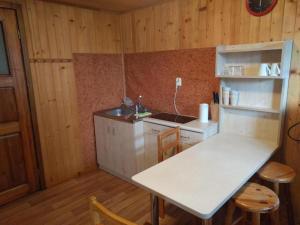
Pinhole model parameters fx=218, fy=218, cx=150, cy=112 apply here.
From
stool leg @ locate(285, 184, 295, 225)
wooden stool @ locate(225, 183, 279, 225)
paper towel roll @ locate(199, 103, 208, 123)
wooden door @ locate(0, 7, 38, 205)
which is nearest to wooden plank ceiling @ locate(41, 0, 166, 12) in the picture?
wooden door @ locate(0, 7, 38, 205)

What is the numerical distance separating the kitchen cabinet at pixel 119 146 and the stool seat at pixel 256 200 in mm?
1419

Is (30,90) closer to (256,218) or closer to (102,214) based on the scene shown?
(102,214)

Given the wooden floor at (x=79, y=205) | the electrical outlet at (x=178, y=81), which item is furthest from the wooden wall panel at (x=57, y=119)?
the electrical outlet at (x=178, y=81)

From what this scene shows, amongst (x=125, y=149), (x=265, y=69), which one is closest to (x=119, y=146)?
(x=125, y=149)

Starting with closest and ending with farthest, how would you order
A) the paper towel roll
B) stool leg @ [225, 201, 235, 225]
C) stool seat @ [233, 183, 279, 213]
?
stool seat @ [233, 183, 279, 213] < stool leg @ [225, 201, 235, 225] < the paper towel roll

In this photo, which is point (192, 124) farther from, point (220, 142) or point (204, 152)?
point (204, 152)

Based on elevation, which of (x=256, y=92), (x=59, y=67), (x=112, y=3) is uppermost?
(x=112, y=3)

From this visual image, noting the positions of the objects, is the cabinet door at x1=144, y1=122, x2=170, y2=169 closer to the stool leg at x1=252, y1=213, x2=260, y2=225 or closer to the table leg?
the table leg

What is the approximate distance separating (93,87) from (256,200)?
2460mm

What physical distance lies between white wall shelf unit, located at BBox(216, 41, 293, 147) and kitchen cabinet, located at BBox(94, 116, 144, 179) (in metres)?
1.04

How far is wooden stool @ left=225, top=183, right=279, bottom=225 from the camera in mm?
1424

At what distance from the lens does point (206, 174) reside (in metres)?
1.49

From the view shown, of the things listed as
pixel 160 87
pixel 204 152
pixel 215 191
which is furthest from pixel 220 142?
pixel 160 87

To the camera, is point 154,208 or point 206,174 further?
point 154,208
